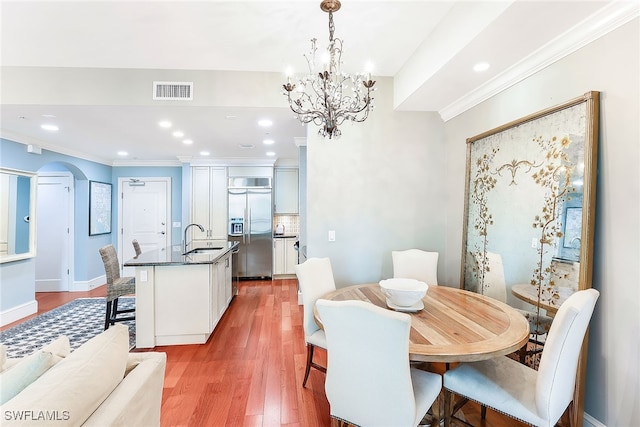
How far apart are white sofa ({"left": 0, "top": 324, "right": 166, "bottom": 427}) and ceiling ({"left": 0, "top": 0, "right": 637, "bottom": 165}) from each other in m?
2.08

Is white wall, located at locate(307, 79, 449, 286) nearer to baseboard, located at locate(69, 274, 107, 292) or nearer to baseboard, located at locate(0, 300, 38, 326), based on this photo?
baseboard, located at locate(0, 300, 38, 326)

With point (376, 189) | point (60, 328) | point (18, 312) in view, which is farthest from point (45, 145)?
point (376, 189)

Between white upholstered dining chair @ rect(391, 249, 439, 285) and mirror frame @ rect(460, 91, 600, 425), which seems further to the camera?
white upholstered dining chair @ rect(391, 249, 439, 285)

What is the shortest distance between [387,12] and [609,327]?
7.64ft

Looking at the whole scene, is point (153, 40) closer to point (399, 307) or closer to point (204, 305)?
point (204, 305)

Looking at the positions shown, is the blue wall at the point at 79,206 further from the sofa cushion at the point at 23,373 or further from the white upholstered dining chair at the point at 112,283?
the sofa cushion at the point at 23,373

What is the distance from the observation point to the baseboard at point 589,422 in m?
1.61

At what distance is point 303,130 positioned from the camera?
3.79 metres

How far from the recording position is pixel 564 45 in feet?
5.72

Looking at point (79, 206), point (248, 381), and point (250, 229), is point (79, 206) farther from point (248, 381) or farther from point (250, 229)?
point (248, 381)

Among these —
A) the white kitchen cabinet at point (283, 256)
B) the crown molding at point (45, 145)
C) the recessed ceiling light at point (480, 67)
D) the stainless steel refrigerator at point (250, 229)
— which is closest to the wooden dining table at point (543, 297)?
the recessed ceiling light at point (480, 67)

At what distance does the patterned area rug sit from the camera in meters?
3.00

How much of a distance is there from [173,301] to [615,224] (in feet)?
11.5

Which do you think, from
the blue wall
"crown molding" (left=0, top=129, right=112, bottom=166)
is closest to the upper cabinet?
the blue wall
